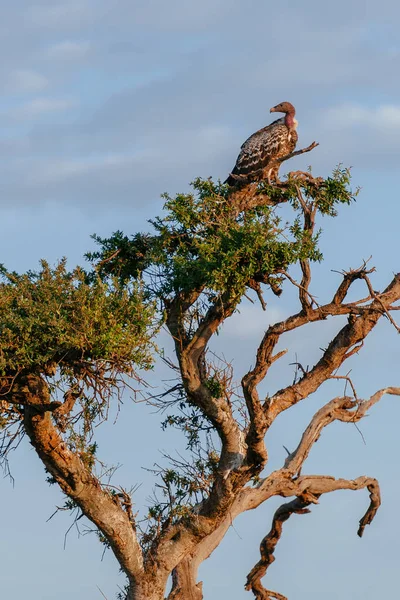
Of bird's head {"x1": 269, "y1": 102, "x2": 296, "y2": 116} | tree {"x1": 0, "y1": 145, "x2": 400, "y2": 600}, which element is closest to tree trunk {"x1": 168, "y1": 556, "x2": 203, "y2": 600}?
tree {"x1": 0, "y1": 145, "x2": 400, "y2": 600}

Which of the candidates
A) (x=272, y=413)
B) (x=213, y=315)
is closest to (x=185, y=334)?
(x=213, y=315)

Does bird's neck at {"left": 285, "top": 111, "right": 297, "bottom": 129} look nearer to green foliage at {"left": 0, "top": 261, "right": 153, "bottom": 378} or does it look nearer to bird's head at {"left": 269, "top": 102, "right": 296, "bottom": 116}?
bird's head at {"left": 269, "top": 102, "right": 296, "bottom": 116}

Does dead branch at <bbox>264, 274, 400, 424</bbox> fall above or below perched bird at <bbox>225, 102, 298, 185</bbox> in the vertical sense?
below

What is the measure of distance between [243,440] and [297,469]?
196cm

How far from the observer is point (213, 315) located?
1855 centimetres

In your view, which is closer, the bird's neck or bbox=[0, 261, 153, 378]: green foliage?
bbox=[0, 261, 153, 378]: green foliage

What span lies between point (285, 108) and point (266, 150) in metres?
2.55

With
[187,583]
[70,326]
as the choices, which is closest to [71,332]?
[70,326]

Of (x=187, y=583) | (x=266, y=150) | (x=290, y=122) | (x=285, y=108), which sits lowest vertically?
(x=187, y=583)

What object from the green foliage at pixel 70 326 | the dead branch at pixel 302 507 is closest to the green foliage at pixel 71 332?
the green foliage at pixel 70 326

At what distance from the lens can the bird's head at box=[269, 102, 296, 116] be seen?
2297cm

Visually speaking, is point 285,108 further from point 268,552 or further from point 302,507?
point 268,552

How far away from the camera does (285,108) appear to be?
23.2 m

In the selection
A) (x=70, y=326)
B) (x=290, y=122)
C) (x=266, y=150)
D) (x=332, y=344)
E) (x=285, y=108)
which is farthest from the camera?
(x=285, y=108)
